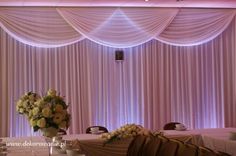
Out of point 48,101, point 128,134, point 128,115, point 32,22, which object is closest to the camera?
point 48,101

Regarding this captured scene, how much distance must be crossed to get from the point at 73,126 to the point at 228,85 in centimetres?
329

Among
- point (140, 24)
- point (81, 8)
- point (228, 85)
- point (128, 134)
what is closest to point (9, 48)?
point (81, 8)

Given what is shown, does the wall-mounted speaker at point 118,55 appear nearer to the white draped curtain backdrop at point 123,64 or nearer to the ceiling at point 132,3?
the white draped curtain backdrop at point 123,64

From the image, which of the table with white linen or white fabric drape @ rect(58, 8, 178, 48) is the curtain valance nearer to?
white fabric drape @ rect(58, 8, 178, 48)

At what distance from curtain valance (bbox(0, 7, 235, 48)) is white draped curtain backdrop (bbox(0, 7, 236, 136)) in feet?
0.06

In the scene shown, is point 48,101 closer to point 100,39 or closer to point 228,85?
point 100,39

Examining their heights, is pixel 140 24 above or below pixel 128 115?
above

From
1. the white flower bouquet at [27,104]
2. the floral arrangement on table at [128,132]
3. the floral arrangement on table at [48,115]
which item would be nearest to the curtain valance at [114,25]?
the floral arrangement on table at [128,132]

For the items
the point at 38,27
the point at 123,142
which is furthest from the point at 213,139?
the point at 38,27

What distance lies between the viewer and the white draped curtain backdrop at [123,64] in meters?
7.17

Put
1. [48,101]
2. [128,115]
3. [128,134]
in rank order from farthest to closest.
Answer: [128,115] → [128,134] → [48,101]

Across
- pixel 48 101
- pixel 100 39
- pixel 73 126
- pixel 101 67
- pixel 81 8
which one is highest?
pixel 81 8

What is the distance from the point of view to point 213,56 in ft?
26.2

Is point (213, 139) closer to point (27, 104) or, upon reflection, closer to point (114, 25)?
point (27, 104)
